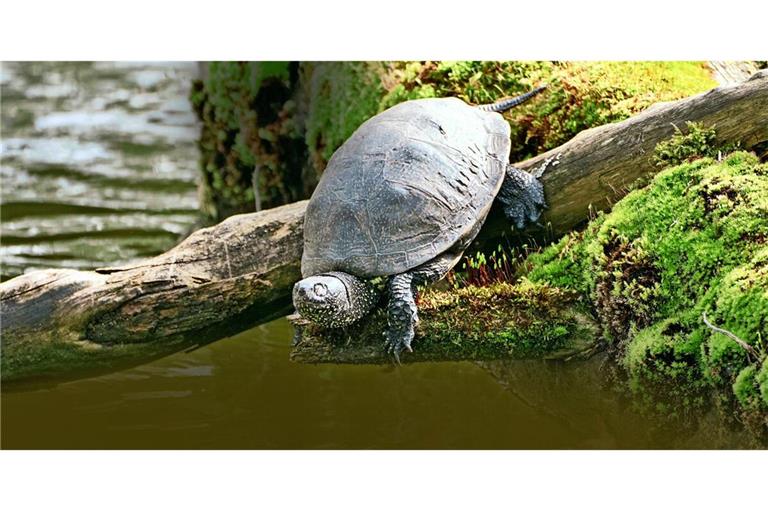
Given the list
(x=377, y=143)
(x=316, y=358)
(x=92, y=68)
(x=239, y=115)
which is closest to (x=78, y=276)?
(x=316, y=358)

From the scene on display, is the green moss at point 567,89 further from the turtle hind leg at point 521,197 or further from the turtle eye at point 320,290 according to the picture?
the turtle eye at point 320,290

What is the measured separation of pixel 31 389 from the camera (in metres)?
4.33

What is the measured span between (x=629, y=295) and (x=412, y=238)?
3.05 ft

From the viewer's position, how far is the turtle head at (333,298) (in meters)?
3.13

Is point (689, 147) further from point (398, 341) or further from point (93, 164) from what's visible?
point (93, 164)

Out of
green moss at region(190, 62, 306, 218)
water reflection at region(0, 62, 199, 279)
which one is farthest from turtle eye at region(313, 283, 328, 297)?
water reflection at region(0, 62, 199, 279)

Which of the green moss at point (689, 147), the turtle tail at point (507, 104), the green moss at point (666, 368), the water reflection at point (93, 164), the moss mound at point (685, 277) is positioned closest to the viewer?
the moss mound at point (685, 277)

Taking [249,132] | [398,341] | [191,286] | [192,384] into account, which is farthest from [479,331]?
[249,132]

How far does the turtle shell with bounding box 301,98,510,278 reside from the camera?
132 inches

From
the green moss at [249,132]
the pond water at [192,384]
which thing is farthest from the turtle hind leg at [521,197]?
the green moss at [249,132]

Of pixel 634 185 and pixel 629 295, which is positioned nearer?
pixel 629 295

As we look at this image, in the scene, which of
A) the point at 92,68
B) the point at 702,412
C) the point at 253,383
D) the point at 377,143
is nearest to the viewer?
the point at 702,412

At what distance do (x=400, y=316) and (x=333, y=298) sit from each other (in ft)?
1.01

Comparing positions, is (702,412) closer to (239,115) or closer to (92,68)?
(239,115)
